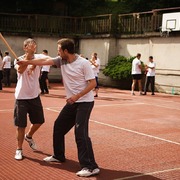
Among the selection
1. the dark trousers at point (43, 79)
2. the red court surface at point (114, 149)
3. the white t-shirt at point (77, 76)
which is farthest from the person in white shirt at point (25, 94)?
the dark trousers at point (43, 79)

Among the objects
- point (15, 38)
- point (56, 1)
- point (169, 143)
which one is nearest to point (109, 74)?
point (15, 38)

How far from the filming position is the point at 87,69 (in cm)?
544

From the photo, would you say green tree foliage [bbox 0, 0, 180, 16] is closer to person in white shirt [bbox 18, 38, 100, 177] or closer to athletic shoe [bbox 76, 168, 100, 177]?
person in white shirt [bbox 18, 38, 100, 177]

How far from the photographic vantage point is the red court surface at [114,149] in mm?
5602

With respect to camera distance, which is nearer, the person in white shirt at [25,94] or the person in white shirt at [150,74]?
the person in white shirt at [25,94]

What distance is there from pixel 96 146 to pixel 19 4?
2371 cm

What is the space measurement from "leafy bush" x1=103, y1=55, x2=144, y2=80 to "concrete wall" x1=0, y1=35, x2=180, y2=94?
1.70 feet

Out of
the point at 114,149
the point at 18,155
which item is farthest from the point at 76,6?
the point at 18,155

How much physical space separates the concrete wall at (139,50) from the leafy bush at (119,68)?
52 centimetres

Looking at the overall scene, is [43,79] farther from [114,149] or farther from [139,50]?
[114,149]

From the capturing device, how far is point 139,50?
2183 cm

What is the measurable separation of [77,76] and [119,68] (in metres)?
16.7

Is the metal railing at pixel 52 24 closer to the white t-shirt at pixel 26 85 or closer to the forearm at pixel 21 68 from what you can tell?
the white t-shirt at pixel 26 85

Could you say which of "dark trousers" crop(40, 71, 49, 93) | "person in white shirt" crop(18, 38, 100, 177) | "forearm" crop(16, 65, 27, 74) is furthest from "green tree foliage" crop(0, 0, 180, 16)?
"person in white shirt" crop(18, 38, 100, 177)
